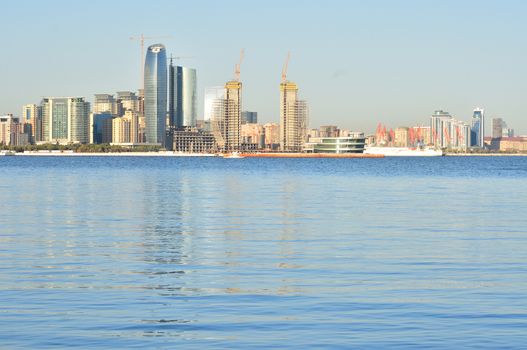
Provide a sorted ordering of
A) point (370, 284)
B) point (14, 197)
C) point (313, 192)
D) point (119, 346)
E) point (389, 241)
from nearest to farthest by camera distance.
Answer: point (119, 346), point (370, 284), point (389, 241), point (14, 197), point (313, 192)

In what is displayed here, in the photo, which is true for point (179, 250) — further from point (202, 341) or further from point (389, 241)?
point (202, 341)

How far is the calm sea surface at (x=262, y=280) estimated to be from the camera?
2323 centimetres

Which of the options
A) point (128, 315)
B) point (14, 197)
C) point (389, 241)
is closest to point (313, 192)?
point (14, 197)

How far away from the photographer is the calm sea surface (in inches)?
915

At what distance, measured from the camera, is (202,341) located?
22.5m

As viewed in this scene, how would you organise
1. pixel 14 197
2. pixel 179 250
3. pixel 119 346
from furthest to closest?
pixel 14 197
pixel 179 250
pixel 119 346

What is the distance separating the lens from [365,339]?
2266cm

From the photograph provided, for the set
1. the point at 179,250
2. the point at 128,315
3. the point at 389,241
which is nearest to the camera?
the point at 128,315

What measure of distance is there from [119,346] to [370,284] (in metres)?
10.4

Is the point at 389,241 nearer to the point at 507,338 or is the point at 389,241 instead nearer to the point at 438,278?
the point at 438,278

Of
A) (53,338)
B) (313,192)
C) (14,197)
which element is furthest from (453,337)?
(313,192)

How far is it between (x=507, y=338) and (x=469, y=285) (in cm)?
770

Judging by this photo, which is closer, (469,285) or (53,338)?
(53,338)

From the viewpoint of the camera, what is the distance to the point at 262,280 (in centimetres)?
3114
